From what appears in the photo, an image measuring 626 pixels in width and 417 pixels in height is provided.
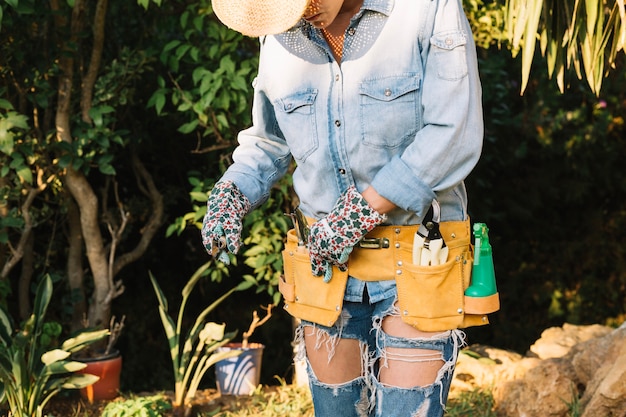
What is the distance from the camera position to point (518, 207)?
6742 mm

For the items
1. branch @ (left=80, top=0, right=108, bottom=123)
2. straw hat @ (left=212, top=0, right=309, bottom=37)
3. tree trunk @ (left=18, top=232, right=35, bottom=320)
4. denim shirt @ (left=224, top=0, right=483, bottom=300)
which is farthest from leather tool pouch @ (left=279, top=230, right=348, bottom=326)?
tree trunk @ (left=18, top=232, right=35, bottom=320)

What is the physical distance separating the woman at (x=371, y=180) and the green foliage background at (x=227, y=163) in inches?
70.8

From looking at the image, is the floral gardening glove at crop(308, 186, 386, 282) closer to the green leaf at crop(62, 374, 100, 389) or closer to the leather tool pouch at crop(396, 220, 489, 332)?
the leather tool pouch at crop(396, 220, 489, 332)

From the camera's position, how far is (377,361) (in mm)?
2262

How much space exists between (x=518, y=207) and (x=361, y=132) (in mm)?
4948

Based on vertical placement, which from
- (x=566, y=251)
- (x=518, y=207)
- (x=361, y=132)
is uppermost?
(x=361, y=132)

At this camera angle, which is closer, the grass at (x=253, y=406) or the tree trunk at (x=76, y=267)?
the grass at (x=253, y=406)

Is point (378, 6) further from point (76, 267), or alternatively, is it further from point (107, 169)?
point (76, 267)

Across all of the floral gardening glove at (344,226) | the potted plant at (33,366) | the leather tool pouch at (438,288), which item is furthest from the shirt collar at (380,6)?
the potted plant at (33,366)

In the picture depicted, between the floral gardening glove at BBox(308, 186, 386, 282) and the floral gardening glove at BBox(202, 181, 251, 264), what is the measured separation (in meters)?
0.21

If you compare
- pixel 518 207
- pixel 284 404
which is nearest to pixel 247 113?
Result: pixel 284 404

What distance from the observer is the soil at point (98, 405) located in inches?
168

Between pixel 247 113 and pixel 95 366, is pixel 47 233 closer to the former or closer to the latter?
pixel 95 366

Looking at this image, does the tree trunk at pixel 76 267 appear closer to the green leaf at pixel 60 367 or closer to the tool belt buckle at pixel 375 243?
the green leaf at pixel 60 367
